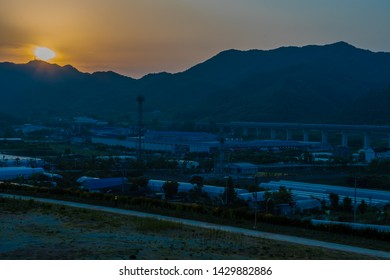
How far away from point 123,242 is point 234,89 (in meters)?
80.3

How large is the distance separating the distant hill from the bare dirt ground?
50.0m

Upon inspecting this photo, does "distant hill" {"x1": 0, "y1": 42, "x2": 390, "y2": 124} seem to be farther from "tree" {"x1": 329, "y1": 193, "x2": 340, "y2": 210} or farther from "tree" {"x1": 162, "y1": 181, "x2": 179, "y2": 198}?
"tree" {"x1": 162, "y1": 181, "x2": 179, "y2": 198}

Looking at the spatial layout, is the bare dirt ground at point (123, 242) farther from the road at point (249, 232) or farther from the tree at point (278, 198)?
the tree at point (278, 198)

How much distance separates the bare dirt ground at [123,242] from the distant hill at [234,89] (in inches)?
1968

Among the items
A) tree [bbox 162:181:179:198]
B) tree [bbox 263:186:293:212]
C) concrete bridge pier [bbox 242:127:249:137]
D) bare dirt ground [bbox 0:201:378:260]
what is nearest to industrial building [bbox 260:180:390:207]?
tree [bbox 263:186:293:212]

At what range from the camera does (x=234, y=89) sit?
8656 centimetres

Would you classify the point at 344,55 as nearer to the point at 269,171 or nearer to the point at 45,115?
the point at 45,115

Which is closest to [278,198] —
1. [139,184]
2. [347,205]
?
[347,205]

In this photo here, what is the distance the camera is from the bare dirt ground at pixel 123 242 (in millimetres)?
6379

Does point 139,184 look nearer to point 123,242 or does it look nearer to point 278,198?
point 278,198

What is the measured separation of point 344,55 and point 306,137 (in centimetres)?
8054

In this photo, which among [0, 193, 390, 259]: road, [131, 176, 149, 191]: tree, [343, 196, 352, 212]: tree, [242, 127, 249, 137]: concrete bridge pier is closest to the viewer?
[0, 193, 390, 259]: road

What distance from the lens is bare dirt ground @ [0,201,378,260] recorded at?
638cm

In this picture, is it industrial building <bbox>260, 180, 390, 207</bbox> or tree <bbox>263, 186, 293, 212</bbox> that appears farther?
industrial building <bbox>260, 180, 390, 207</bbox>
